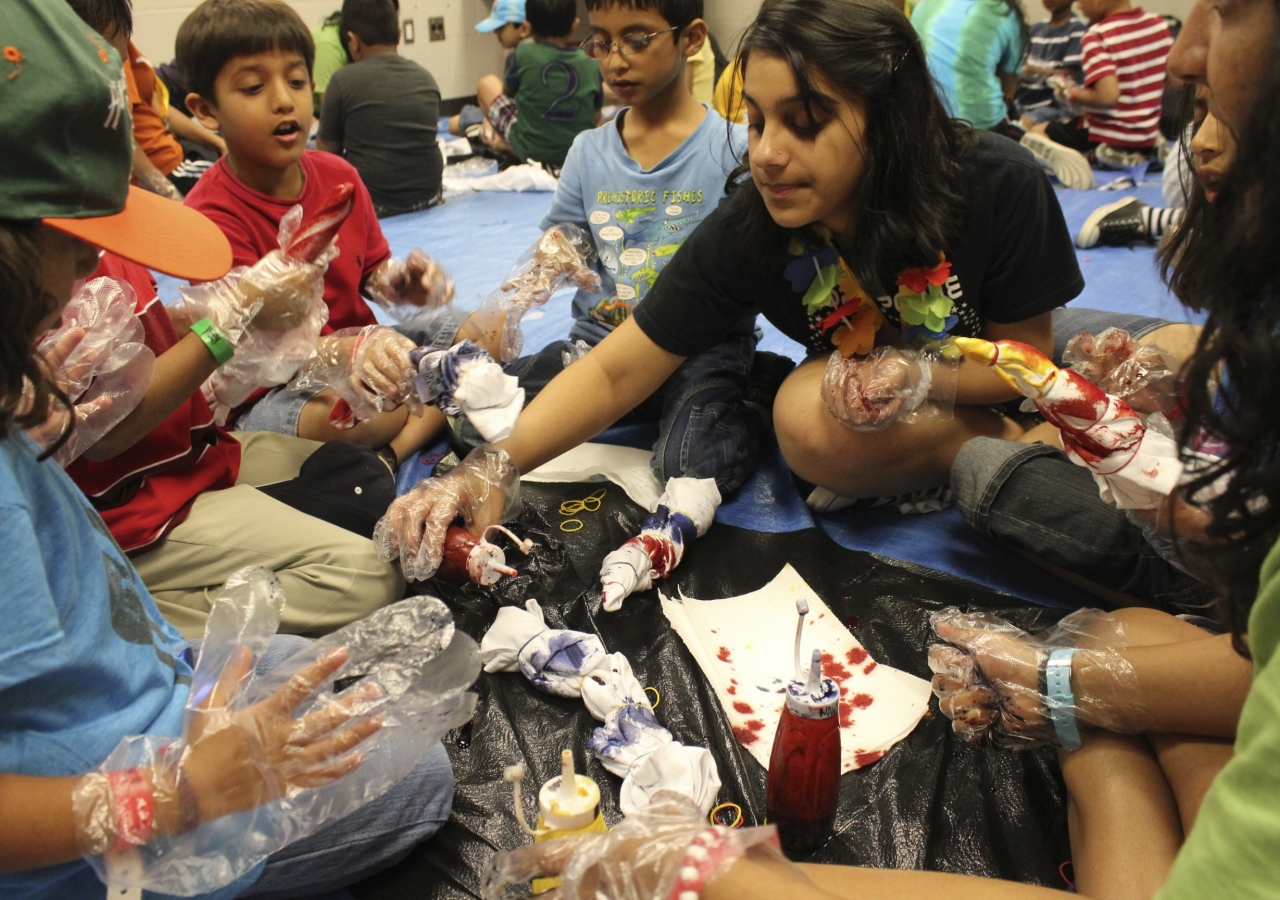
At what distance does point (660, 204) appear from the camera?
7.23ft

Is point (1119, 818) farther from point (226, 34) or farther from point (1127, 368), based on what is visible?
point (226, 34)

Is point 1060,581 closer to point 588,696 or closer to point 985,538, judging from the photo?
point 985,538

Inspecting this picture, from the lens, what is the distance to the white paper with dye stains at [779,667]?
137 cm

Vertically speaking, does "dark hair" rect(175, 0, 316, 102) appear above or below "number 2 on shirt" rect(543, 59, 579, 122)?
above

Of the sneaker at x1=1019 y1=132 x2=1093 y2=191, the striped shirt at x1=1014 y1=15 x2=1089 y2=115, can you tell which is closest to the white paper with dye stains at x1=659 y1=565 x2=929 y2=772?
the sneaker at x1=1019 y1=132 x2=1093 y2=191

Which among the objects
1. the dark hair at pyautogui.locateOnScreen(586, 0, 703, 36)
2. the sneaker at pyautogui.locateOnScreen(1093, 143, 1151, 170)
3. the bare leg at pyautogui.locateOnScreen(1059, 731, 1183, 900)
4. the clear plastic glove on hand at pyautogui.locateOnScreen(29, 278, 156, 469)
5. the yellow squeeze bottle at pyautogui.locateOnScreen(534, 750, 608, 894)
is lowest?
the sneaker at pyautogui.locateOnScreen(1093, 143, 1151, 170)

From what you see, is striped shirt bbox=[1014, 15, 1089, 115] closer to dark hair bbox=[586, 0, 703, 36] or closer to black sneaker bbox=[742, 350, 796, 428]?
dark hair bbox=[586, 0, 703, 36]

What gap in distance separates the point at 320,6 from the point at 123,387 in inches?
245

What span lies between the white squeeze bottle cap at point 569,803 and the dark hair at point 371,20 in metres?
4.11

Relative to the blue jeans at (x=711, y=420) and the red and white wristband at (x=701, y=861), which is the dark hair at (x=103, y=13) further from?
the red and white wristband at (x=701, y=861)

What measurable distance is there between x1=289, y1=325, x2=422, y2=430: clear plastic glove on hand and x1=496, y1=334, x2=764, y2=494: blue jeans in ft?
1.27

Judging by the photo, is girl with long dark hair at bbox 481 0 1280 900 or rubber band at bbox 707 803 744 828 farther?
rubber band at bbox 707 803 744 828

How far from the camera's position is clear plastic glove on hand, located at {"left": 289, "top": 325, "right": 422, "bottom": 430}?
1.70 metres

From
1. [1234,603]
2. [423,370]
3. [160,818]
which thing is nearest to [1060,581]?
[1234,603]
